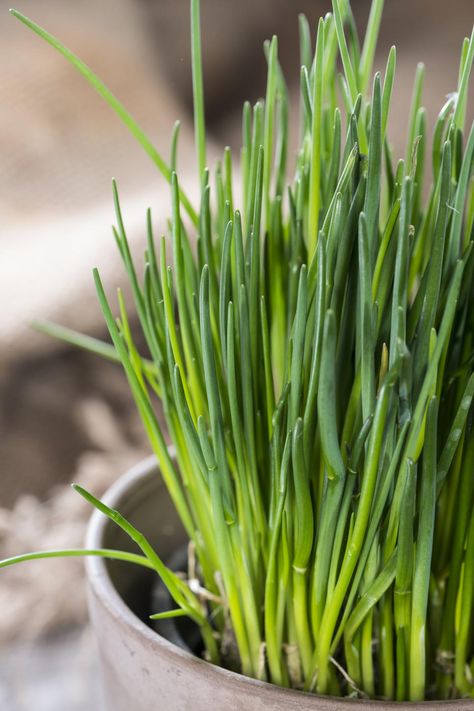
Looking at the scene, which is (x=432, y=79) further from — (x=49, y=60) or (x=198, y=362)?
(x=198, y=362)

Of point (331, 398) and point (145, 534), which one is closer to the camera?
point (331, 398)

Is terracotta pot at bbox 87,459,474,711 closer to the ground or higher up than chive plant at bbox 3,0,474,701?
closer to the ground

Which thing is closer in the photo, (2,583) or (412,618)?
(412,618)

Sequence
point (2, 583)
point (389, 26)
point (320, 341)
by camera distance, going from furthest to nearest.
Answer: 1. point (389, 26)
2. point (2, 583)
3. point (320, 341)

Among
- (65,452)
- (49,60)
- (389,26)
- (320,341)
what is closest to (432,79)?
(389,26)
